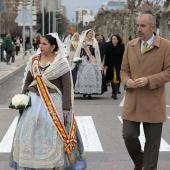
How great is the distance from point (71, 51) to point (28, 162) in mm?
8931

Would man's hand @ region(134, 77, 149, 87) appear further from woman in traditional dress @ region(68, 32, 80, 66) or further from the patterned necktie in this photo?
woman in traditional dress @ region(68, 32, 80, 66)

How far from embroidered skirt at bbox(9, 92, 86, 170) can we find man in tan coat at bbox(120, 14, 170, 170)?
0.76m

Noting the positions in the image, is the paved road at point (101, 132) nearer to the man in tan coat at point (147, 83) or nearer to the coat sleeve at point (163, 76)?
the man in tan coat at point (147, 83)

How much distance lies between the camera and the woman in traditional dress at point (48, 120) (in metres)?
6.03

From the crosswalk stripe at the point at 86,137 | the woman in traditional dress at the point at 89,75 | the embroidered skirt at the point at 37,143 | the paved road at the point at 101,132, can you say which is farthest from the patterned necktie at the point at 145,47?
the woman in traditional dress at the point at 89,75

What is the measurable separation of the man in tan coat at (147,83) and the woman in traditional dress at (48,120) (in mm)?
630

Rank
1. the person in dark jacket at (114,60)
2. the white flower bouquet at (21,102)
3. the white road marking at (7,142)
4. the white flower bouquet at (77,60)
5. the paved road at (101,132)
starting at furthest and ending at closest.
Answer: the person in dark jacket at (114,60) < the white flower bouquet at (77,60) < the white road marking at (7,142) < the paved road at (101,132) < the white flower bouquet at (21,102)

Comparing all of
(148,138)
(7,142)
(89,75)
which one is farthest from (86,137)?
(89,75)

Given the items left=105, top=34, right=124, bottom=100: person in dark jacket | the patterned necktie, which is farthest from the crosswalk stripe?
left=105, top=34, right=124, bottom=100: person in dark jacket

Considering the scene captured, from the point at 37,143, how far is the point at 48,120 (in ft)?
0.90

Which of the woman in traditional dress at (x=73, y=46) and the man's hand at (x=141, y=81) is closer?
the man's hand at (x=141, y=81)

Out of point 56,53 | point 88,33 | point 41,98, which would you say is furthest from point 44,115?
point 88,33

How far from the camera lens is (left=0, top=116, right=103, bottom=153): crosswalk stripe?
27.3ft

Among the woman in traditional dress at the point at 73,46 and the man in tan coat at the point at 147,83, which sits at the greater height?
the man in tan coat at the point at 147,83
